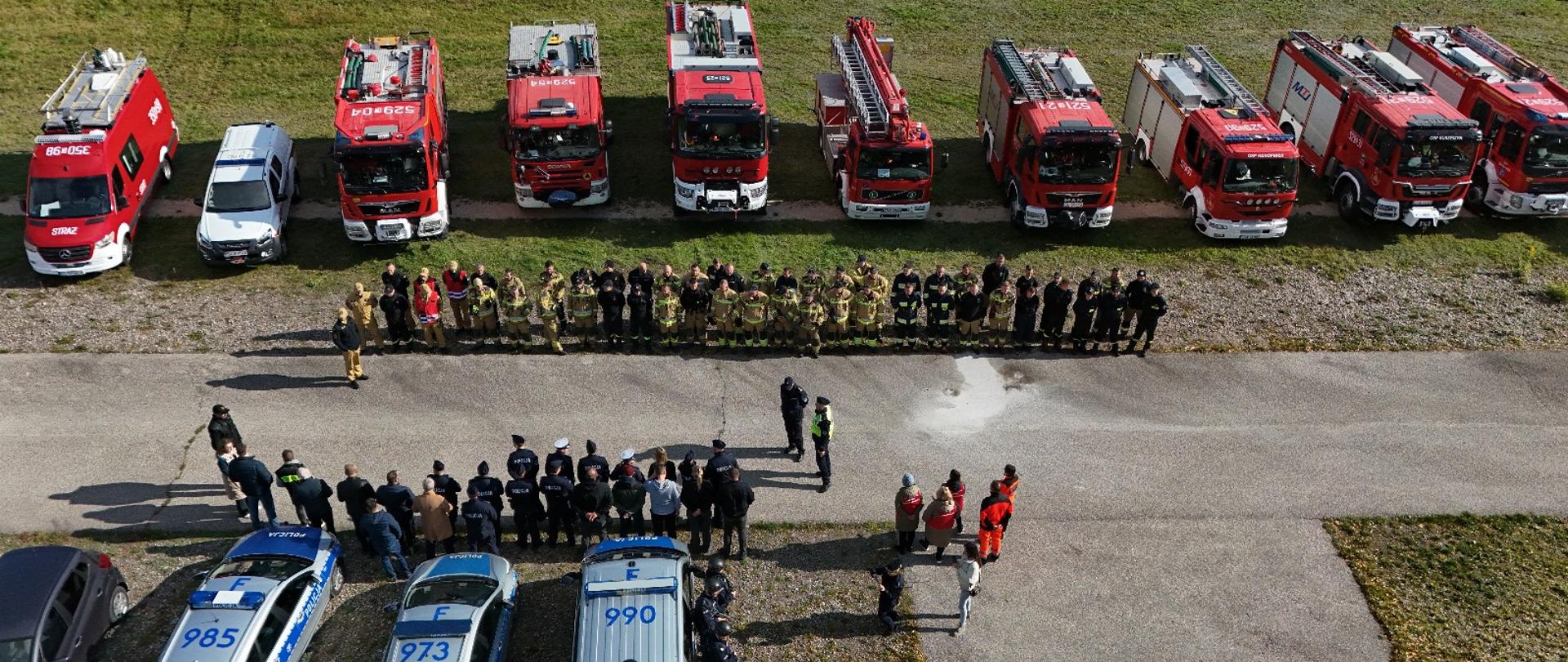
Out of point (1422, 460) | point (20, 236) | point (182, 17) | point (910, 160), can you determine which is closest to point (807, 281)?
point (910, 160)

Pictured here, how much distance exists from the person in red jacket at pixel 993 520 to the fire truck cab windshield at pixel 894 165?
9.72 m

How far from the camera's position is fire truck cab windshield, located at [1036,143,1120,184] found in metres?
22.1

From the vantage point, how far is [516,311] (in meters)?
18.2

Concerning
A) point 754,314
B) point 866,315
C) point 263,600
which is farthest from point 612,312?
point 263,600

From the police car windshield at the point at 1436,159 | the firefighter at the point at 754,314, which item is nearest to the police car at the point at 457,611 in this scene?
the firefighter at the point at 754,314

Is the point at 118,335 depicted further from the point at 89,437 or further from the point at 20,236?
the point at 20,236

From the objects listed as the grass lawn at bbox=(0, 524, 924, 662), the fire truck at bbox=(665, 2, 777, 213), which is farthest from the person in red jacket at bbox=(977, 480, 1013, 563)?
the fire truck at bbox=(665, 2, 777, 213)

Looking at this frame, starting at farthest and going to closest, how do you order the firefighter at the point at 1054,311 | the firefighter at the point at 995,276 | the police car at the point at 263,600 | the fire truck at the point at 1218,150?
the fire truck at the point at 1218,150 < the firefighter at the point at 995,276 < the firefighter at the point at 1054,311 < the police car at the point at 263,600

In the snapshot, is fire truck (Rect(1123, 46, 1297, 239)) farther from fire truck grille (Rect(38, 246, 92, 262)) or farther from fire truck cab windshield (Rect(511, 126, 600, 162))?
fire truck grille (Rect(38, 246, 92, 262))

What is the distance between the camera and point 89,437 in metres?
16.3

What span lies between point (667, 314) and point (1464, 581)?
12084 millimetres

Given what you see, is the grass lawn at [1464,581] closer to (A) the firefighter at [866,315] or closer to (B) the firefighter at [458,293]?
(A) the firefighter at [866,315]

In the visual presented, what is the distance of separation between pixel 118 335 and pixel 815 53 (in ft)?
63.3

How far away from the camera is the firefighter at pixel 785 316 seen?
1855cm
